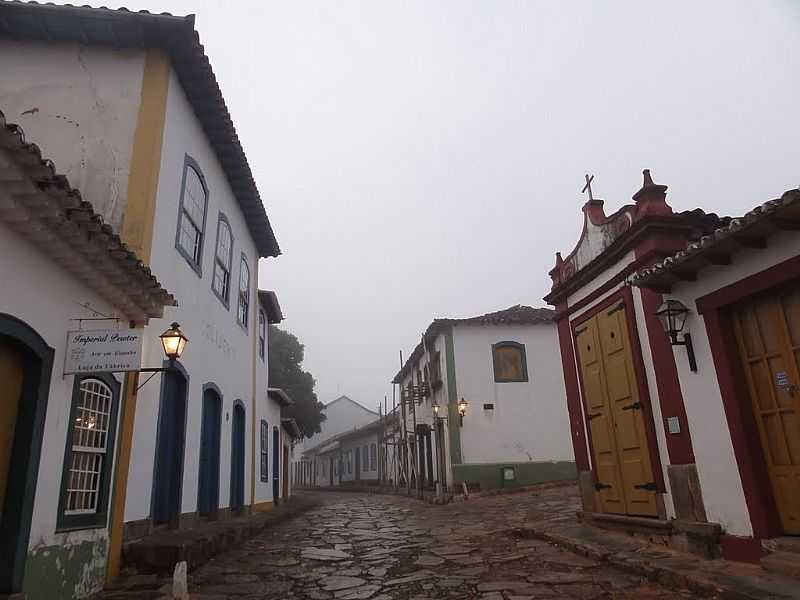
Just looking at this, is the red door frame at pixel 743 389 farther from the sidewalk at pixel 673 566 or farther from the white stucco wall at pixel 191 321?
the white stucco wall at pixel 191 321

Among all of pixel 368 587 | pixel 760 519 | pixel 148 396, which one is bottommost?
pixel 368 587

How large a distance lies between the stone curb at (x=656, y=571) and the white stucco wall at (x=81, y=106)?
6809 millimetres

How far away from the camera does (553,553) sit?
6.65 metres

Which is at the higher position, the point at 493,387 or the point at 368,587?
the point at 493,387

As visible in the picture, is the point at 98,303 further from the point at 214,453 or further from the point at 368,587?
the point at 214,453

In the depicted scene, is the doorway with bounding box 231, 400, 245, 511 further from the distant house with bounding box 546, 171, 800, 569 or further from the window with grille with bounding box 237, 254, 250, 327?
the distant house with bounding box 546, 171, 800, 569

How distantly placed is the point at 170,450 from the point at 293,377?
22375mm

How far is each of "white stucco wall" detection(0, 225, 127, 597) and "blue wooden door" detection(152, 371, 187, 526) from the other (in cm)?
206

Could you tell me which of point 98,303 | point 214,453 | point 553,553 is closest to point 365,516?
point 214,453

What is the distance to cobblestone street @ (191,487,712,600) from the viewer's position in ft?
16.5

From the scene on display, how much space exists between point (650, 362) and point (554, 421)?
42.9 feet

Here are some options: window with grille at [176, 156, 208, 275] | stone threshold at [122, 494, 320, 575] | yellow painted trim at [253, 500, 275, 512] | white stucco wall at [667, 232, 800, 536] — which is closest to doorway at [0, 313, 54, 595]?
stone threshold at [122, 494, 320, 575]

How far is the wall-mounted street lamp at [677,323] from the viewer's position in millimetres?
5941

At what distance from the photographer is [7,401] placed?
4363mm
